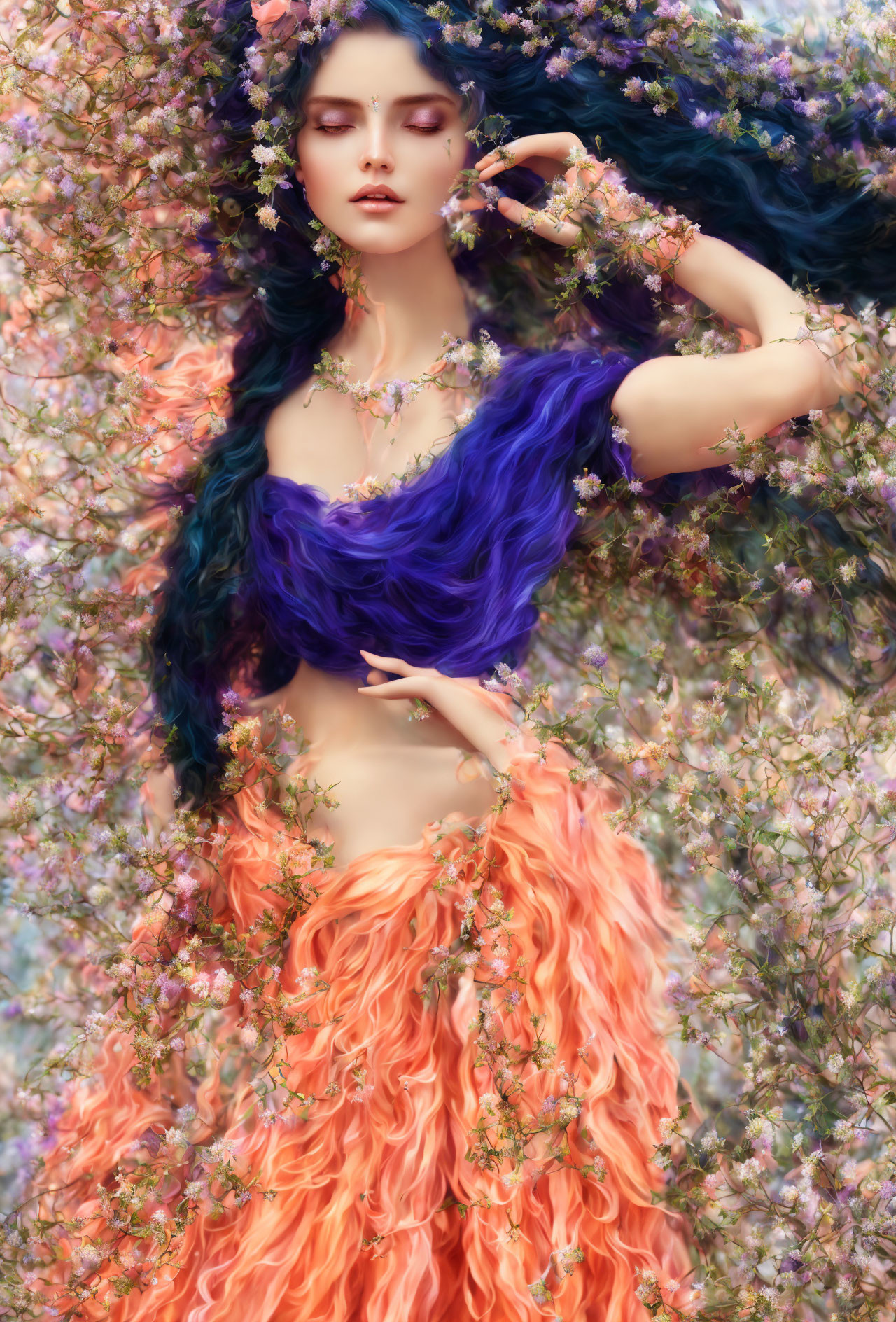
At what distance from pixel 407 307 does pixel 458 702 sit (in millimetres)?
794

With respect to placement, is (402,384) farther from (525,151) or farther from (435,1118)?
(435,1118)

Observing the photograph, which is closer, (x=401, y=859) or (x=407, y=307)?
(x=401, y=859)

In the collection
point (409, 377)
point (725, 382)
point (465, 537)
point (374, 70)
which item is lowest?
point (465, 537)

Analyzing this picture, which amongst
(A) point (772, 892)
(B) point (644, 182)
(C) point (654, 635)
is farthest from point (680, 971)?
(B) point (644, 182)

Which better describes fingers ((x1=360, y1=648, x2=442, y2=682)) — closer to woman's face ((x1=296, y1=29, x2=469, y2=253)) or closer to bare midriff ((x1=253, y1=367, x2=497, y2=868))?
bare midriff ((x1=253, y1=367, x2=497, y2=868))

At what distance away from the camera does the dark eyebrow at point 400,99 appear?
2312 millimetres

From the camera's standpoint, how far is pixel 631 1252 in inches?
87.6

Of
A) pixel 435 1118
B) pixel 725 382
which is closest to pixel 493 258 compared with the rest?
pixel 725 382

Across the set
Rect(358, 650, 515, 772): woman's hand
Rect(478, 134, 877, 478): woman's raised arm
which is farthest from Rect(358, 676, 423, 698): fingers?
Rect(478, 134, 877, 478): woman's raised arm

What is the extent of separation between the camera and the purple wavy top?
2.41 m

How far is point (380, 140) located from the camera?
7.52 ft

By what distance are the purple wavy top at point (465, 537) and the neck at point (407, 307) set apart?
17 centimetres

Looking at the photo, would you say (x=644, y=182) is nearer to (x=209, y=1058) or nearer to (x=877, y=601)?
(x=877, y=601)

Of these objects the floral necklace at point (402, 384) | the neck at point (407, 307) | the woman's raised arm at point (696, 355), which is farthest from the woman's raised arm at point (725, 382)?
the neck at point (407, 307)
